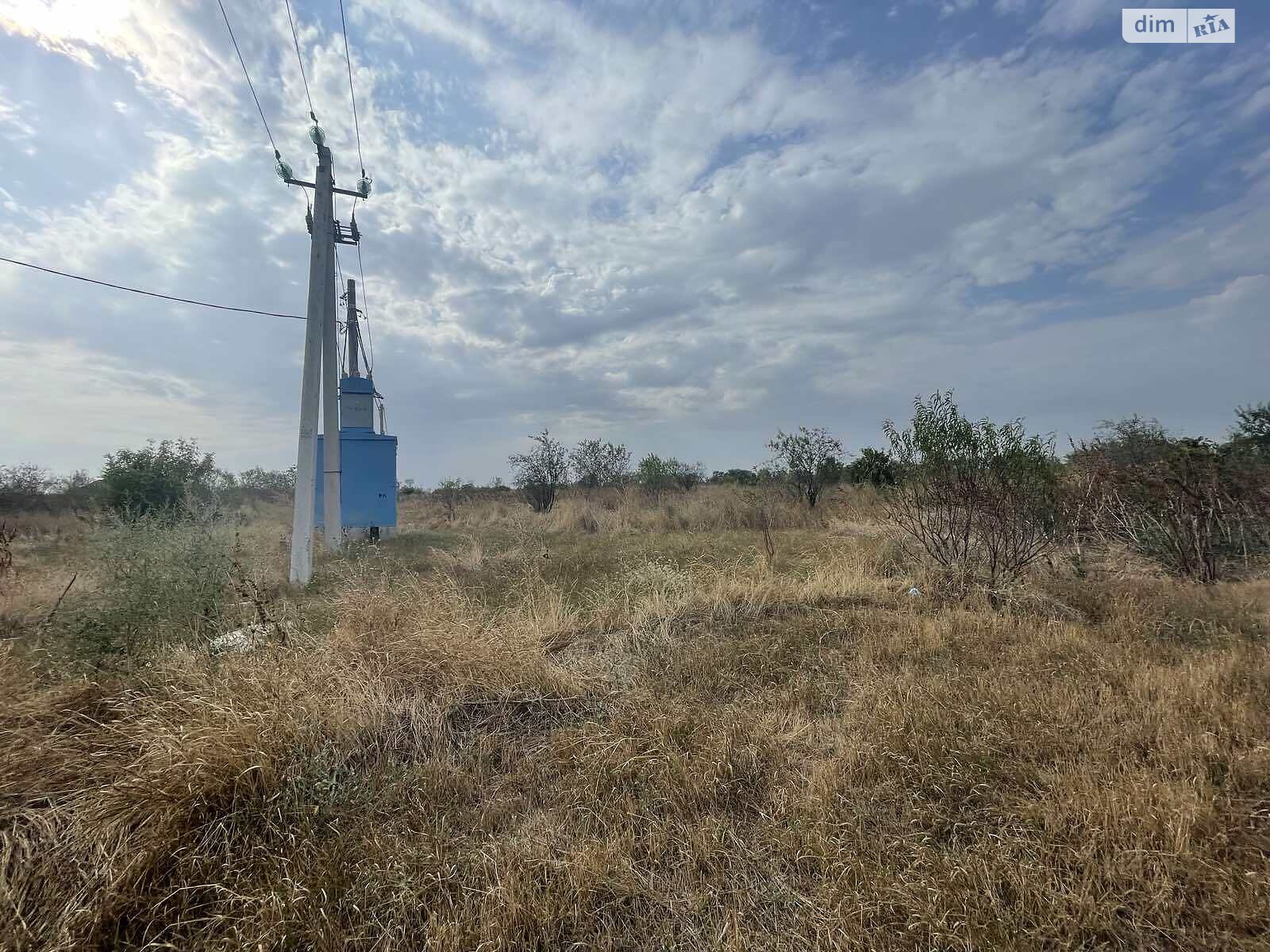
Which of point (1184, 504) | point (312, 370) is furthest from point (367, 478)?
point (1184, 504)

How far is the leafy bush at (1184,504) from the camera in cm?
702

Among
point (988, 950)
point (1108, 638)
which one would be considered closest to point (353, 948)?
point (988, 950)

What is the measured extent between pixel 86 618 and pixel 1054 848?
5316 mm

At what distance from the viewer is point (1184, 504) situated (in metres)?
7.08

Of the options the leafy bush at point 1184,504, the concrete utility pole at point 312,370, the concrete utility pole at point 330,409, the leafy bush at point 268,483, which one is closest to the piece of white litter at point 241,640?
the concrete utility pole at point 312,370

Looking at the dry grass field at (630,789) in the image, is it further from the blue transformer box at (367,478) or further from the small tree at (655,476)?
the small tree at (655,476)

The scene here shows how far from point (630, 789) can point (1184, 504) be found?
8791 mm

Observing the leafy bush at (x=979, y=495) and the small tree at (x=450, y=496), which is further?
the small tree at (x=450, y=496)

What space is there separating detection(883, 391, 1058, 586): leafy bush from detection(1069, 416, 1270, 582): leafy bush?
1488 mm

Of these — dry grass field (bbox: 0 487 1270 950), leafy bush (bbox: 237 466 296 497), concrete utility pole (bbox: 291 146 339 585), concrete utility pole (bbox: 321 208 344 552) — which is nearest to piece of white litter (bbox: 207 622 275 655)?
dry grass field (bbox: 0 487 1270 950)

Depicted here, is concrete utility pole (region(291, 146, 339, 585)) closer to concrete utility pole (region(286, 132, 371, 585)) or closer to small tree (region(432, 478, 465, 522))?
concrete utility pole (region(286, 132, 371, 585))

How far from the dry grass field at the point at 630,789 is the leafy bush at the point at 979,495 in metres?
1.91

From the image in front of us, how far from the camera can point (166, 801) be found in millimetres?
2059

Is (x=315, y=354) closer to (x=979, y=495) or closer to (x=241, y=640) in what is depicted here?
(x=241, y=640)
